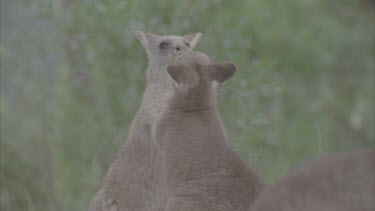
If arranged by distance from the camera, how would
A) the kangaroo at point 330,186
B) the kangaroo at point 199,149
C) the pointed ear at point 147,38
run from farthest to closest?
the pointed ear at point 147,38 → the kangaroo at point 199,149 → the kangaroo at point 330,186

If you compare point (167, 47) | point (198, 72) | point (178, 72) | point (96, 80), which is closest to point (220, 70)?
point (198, 72)

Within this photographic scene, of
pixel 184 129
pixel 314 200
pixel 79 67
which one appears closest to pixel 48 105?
pixel 79 67

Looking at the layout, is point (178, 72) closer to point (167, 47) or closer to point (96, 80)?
point (167, 47)

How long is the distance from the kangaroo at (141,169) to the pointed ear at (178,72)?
16.8 inches

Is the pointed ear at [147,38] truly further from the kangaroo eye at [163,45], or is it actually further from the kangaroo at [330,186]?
the kangaroo at [330,186]

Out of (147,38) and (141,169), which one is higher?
(147,38)

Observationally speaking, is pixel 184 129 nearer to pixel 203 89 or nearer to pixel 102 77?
pixel 203 89

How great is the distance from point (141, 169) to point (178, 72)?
2.25ft

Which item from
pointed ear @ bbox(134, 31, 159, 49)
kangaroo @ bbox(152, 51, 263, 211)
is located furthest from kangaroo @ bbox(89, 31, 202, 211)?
pointed ear @ bbox(134, 31, 159, 49)

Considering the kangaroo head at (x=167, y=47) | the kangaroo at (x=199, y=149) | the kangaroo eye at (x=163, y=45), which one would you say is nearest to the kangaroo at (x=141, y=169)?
the kangaroo head at (x=167, y=47)

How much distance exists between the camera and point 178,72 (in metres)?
5.54

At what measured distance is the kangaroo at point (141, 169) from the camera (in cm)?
575

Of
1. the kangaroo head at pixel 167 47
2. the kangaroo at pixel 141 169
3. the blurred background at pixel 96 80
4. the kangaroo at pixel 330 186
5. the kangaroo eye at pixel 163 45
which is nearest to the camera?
the kangaroo at pixel 330 186

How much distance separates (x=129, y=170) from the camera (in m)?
5.84
